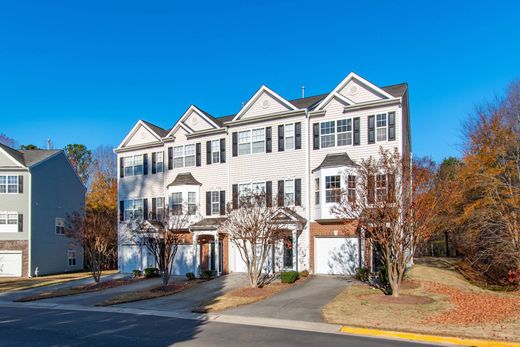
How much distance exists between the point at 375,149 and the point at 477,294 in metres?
9.14

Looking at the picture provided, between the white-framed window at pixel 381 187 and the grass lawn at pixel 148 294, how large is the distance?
11.3 meters

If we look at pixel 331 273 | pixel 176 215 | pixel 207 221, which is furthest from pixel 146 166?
pixel 331 273

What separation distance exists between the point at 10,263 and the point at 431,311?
1348 inches

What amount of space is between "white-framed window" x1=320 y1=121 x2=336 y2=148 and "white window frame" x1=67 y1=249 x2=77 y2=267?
28.1 m

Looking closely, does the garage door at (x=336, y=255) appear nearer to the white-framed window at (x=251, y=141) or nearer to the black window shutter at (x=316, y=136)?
the black window shutter at (x=316, y=136)

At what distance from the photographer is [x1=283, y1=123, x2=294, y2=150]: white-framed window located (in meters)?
26.8

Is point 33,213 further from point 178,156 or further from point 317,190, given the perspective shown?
point 317,190

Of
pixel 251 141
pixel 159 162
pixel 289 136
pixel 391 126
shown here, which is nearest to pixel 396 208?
pixel 391 126

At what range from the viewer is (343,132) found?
1001 inches

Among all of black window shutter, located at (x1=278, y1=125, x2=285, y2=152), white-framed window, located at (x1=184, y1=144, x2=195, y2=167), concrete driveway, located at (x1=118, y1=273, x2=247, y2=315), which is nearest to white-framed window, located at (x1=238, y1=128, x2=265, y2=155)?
black window shutter, located at (x1=278, y1=125, x2=285, y2=152)

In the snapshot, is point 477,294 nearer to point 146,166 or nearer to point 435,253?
point 146,166

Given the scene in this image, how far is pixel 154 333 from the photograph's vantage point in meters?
12.9

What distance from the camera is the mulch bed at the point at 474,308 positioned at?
13.6 metres

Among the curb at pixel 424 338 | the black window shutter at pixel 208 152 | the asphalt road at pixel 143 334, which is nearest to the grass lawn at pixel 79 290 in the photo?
the asphalt road at pixel 143 334
